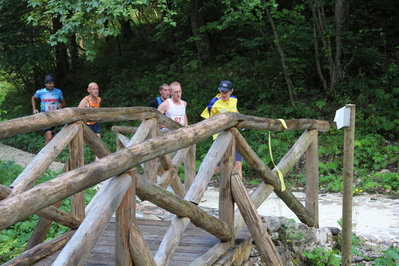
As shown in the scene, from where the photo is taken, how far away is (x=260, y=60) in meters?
14.9

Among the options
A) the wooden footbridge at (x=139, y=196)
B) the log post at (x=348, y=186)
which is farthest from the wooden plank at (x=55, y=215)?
the log post at (x=348, y=186)

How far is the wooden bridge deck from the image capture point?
367 centimetres

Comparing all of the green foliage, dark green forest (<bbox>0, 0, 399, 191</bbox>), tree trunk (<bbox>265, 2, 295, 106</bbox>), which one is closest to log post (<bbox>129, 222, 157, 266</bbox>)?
the green foliage

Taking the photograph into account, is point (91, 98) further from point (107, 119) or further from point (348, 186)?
point (348, 186)

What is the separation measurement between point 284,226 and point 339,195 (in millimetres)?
3776

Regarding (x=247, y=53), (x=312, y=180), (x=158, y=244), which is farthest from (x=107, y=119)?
(x=247, y=53)

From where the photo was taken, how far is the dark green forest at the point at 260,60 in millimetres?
10617

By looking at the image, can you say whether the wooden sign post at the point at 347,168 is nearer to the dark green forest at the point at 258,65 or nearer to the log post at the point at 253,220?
the log post at the point at 253,220

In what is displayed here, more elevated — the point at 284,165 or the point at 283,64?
the point at 283,64

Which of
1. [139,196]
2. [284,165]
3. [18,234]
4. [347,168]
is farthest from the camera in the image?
[18,234]

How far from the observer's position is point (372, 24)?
45.5 feet

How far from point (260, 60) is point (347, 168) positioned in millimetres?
10861

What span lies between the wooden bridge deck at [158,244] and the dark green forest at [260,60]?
542cm

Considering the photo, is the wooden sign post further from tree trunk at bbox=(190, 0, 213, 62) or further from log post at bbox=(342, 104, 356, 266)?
tree trunk at bbox=(190, 0, 213, 62)
